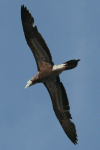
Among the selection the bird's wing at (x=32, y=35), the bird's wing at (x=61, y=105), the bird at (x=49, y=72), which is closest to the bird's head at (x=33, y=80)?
the bird at (x=49, y=72)

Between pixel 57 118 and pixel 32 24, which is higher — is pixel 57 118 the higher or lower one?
the lower one

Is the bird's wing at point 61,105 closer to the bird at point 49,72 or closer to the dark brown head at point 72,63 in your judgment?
the bird at point 49,72

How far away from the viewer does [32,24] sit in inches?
545

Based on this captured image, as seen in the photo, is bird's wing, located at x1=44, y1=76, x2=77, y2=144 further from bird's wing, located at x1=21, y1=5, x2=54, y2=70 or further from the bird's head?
bird's wing, located at x1=21, y1=5, x2=54, y2=70

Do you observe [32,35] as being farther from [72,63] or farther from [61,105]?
[61,105]

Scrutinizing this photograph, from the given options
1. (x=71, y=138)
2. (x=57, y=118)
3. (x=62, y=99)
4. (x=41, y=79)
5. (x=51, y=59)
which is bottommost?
(x=71, y=138)

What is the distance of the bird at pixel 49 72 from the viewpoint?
1386cm

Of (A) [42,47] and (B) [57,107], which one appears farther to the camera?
(B) [57,107]

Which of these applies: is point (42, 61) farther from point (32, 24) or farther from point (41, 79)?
point (32, 24)

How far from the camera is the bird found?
1386cm

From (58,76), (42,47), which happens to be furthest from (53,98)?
(42,47)

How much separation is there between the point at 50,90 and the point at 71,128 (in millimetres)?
2870

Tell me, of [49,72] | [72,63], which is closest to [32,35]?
[49,72]

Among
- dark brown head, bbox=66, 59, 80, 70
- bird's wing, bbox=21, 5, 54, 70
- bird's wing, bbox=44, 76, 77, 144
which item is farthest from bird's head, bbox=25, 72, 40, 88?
dark brown head, bbox=66, 59, 80, 70
